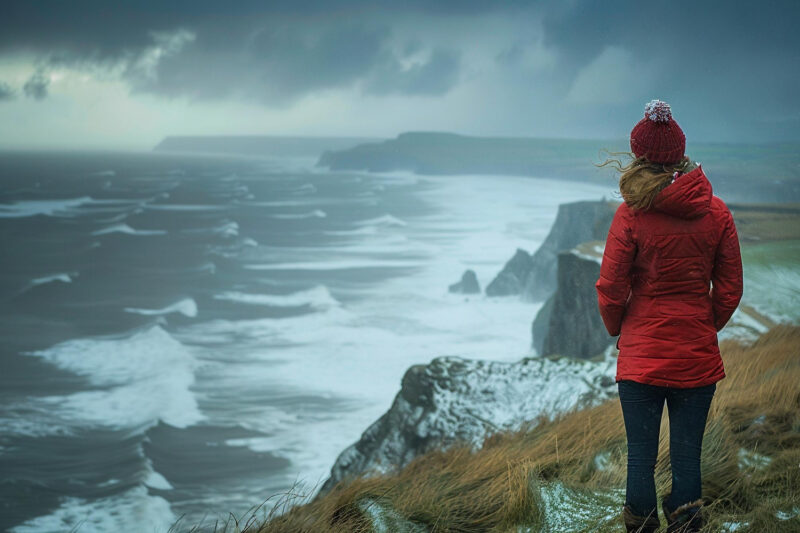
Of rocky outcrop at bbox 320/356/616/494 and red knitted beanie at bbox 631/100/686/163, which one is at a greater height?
red knitted beanie at bbox 631/100/686/163

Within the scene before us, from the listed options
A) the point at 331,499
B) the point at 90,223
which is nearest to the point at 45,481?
the point at 331,499

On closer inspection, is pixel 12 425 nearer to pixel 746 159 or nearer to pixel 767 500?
pixel 767 500

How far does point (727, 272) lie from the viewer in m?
2.46

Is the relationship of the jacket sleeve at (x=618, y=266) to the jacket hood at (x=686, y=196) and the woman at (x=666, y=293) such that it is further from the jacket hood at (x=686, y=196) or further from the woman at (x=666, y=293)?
the jacket hood at (x=686, y=196)

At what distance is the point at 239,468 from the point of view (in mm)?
18641

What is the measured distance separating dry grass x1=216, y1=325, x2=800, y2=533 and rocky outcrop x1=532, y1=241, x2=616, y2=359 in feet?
41.6

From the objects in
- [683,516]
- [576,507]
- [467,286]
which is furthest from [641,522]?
[467,286]

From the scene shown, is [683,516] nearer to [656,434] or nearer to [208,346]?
[656,434]

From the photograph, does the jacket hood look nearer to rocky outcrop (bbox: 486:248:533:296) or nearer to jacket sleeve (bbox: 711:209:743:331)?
jacket sleeve (bbox: 711:209:743:331)

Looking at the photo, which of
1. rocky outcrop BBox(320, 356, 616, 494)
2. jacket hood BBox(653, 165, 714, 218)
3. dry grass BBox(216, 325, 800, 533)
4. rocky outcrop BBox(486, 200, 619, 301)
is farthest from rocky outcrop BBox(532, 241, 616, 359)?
rocky outcrop BBox(486, 200, 619, 301)

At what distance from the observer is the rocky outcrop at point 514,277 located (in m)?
44.8

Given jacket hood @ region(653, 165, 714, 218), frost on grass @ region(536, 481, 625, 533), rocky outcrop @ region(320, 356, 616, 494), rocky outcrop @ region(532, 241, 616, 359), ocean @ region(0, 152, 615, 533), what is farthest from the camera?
ocean @ region(0, 152, 615, 533)

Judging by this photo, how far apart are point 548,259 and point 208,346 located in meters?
22.9

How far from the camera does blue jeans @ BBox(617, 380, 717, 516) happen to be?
2.45 metres
